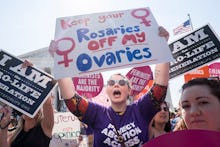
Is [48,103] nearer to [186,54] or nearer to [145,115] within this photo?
[145,115]

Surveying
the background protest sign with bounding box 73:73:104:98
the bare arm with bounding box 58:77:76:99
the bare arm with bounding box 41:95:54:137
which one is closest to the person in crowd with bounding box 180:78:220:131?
the bare arm with bounding box 58:77:76:99

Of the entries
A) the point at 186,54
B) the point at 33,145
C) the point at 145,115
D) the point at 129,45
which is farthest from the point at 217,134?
the point at 186,54

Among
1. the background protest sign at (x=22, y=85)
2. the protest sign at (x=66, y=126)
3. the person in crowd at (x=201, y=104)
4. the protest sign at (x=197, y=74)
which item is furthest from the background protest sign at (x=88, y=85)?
the person in crowd at (x=201, y=104)

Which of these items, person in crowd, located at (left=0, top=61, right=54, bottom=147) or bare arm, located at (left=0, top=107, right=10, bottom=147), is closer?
person in crowd, located at (left=0, top=61, right=54, bottom=147)

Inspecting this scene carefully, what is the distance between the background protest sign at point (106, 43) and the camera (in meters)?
3.00

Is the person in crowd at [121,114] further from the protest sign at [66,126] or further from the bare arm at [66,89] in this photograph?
the protest sign at [66,126]

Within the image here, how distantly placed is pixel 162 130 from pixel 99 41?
2.33 meters

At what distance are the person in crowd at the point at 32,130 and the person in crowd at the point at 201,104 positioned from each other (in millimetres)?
1964

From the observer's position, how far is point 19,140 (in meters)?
3.41

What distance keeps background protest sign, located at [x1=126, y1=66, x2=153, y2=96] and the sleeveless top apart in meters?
3.65

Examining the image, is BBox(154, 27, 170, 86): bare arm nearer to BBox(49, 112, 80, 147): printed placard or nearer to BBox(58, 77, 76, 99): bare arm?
BBox(58, 77, 76, 99): bare arm

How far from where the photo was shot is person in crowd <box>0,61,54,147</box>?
3.38 meters

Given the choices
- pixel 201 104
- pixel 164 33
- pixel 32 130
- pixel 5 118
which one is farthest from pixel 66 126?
pixel 201 104

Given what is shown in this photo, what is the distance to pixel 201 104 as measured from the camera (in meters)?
1.75
